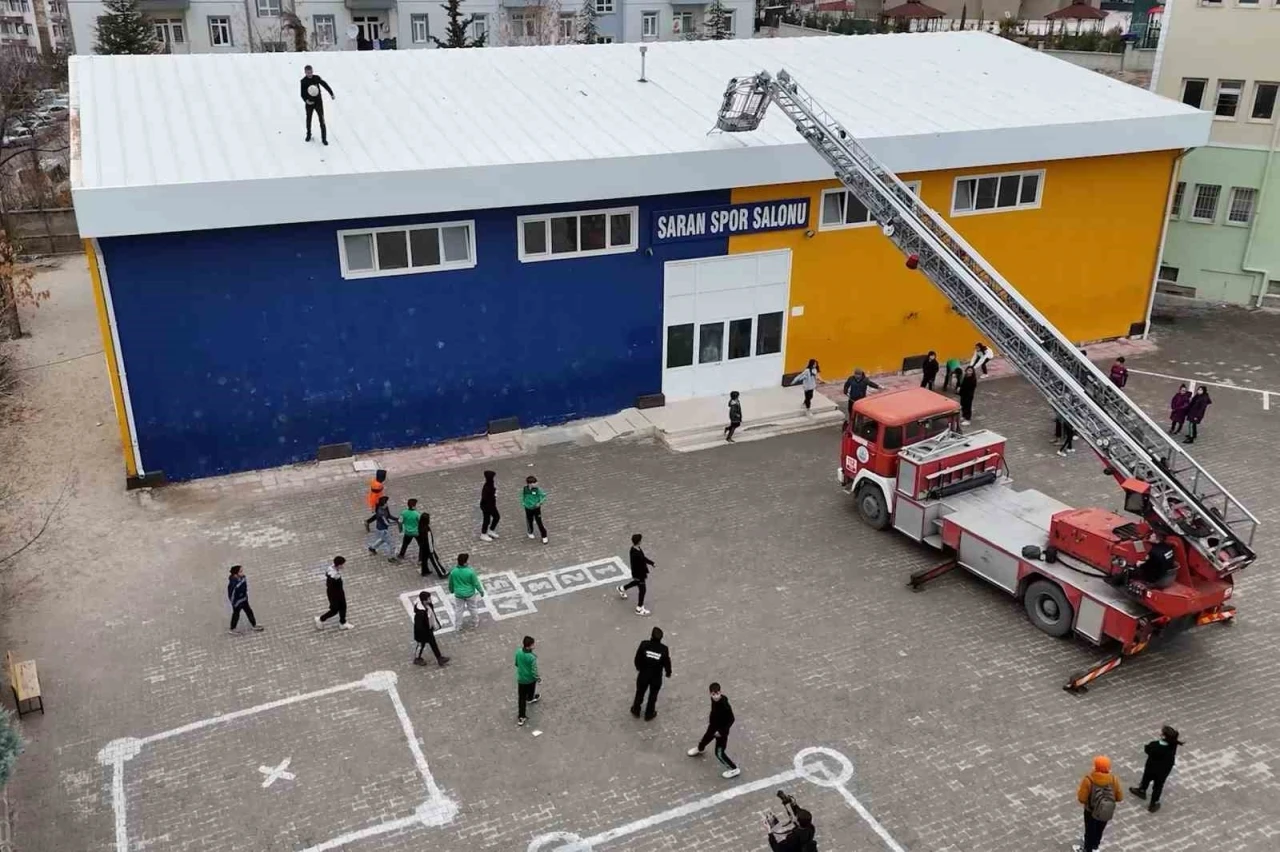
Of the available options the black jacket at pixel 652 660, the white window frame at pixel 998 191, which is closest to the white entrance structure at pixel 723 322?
the white window frame at pixel 998 191

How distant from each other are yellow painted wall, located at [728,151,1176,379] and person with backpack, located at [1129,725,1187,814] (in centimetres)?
1330

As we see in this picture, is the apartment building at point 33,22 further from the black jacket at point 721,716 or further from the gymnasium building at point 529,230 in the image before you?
the black jacket at point 721,716

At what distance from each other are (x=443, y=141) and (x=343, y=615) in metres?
9.80

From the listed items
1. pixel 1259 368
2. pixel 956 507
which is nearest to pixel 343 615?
pixel 956 507

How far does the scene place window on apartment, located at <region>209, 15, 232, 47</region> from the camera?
53.1 m

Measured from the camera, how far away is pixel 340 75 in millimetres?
22203

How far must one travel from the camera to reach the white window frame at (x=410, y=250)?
18688 millimetres

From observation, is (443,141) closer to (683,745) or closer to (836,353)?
(836,353)

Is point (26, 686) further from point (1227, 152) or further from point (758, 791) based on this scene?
point (1227, 152)

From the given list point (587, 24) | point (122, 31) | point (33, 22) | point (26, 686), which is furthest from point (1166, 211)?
point (33, 22)

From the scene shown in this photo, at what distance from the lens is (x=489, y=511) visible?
16.8 metres

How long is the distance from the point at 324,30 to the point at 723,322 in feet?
139

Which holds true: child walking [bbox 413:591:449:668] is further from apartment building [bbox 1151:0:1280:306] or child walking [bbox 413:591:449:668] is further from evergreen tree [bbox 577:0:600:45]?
evergreen tree [bbox 577:0:600:45]

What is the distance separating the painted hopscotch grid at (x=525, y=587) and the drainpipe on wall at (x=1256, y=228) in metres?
23.0
